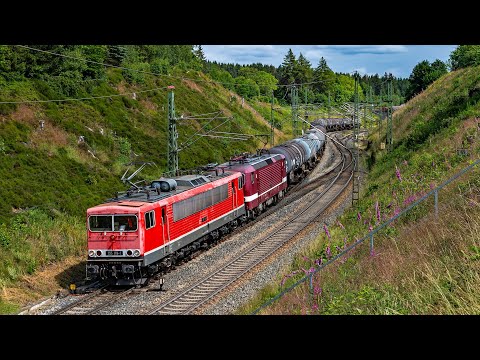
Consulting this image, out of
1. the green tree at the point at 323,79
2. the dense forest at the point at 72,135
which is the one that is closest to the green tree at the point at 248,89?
the green tree at the point at 323,79

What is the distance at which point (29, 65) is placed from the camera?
34906mm

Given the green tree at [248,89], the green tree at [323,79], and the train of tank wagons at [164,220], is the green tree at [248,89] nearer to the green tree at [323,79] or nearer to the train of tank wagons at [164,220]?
the green tree at [323,79]

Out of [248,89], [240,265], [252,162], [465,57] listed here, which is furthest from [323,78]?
[240,265]

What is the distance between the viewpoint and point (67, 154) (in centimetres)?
3095

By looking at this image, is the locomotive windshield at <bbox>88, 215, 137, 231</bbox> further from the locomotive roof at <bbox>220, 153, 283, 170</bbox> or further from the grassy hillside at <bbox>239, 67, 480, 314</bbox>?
the locomotive roof at <bbox>220, 153, 283, 170</bbox>

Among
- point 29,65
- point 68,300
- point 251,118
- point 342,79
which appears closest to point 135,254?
point 68,300

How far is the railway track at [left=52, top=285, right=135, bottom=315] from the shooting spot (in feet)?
54.6

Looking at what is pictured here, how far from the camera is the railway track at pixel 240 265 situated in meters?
17.0

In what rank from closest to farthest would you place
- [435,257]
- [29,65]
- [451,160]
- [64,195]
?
[435,257] → [451,160] → [64,195] → [29,65]

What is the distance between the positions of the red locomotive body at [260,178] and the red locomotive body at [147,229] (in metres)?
5.69

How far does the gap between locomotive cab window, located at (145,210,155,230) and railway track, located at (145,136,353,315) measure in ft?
7.84

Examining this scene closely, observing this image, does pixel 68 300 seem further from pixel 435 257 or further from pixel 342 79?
pixel 342 79

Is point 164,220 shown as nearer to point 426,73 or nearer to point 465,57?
point 465,57
